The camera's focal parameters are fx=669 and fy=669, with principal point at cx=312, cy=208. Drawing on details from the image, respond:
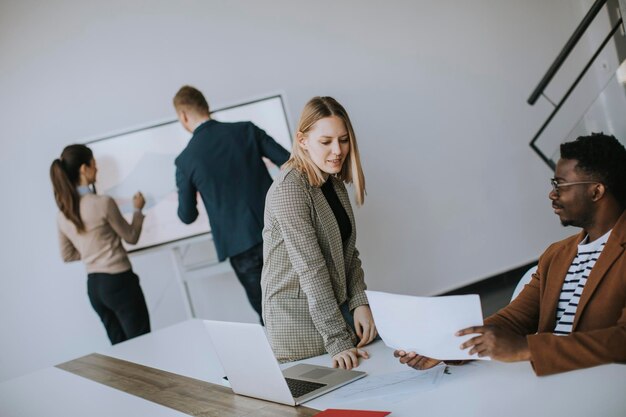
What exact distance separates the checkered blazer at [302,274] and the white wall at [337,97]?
2.24m

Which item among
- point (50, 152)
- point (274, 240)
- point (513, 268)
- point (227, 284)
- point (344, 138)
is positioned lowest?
point (513, 268)

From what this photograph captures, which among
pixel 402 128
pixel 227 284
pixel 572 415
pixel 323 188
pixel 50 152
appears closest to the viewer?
pixel 572 415

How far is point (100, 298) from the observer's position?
3645mm

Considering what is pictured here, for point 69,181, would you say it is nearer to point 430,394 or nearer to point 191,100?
point 191,100

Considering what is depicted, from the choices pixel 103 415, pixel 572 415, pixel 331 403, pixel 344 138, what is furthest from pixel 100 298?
pixel 572 415

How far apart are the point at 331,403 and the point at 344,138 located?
78cm

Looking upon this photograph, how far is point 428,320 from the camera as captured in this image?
1390 millimetres

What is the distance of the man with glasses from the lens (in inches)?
52.8

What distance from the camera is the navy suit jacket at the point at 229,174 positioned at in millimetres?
3443

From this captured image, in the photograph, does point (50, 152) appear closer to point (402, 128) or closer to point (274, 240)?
point (402, 128)

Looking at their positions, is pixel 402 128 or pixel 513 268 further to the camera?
pixel 513 268

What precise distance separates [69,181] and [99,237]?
34cm

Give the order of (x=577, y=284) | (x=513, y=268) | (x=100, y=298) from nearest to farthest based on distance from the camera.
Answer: (x=577, y=284) < (x=100, y=298) < (x=513, y=268)

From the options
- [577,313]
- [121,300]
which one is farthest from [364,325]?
[121,300]
